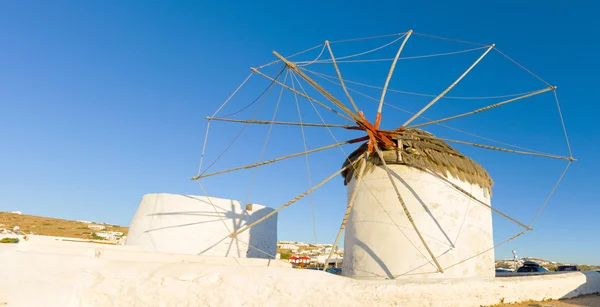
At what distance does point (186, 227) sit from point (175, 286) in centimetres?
732

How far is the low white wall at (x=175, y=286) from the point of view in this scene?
680 centimetres

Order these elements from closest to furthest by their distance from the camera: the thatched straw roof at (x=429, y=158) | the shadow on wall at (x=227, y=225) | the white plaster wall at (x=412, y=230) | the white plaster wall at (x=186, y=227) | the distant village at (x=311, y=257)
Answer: the white plaster wall at (x=412, y=230) → the thatched straw roof at (x=429, y=158) → the white plaster wall at (x=186, y=227) → the shadow on wall at (x=227, y=225) → the distant village at (x=311, y=257)

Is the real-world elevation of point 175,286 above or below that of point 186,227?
below

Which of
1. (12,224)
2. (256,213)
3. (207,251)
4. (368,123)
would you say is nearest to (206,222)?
(207,251)

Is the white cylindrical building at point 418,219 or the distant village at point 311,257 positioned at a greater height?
the white cylindrical building at point 418,219

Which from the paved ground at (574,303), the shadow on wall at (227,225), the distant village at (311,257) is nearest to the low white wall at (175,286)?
the distant village at (311,257)

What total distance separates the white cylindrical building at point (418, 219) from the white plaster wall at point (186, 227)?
3.98 meters

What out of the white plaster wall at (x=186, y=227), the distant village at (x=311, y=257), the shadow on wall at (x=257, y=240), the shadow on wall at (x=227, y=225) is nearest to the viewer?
the white plaster wall at (x=186, y=227)

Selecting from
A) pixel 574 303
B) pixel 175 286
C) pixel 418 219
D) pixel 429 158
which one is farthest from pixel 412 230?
pixel 175 286

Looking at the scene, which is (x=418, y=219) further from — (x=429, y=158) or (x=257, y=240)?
(x=257, y=240)

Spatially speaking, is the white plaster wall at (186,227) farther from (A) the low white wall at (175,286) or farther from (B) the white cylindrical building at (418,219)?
(A) the low white wall at (175,286)

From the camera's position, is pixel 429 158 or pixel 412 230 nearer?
pixel 412 230

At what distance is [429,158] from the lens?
12086mm

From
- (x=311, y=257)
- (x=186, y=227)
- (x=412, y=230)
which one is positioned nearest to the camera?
(x=412, y=230)
